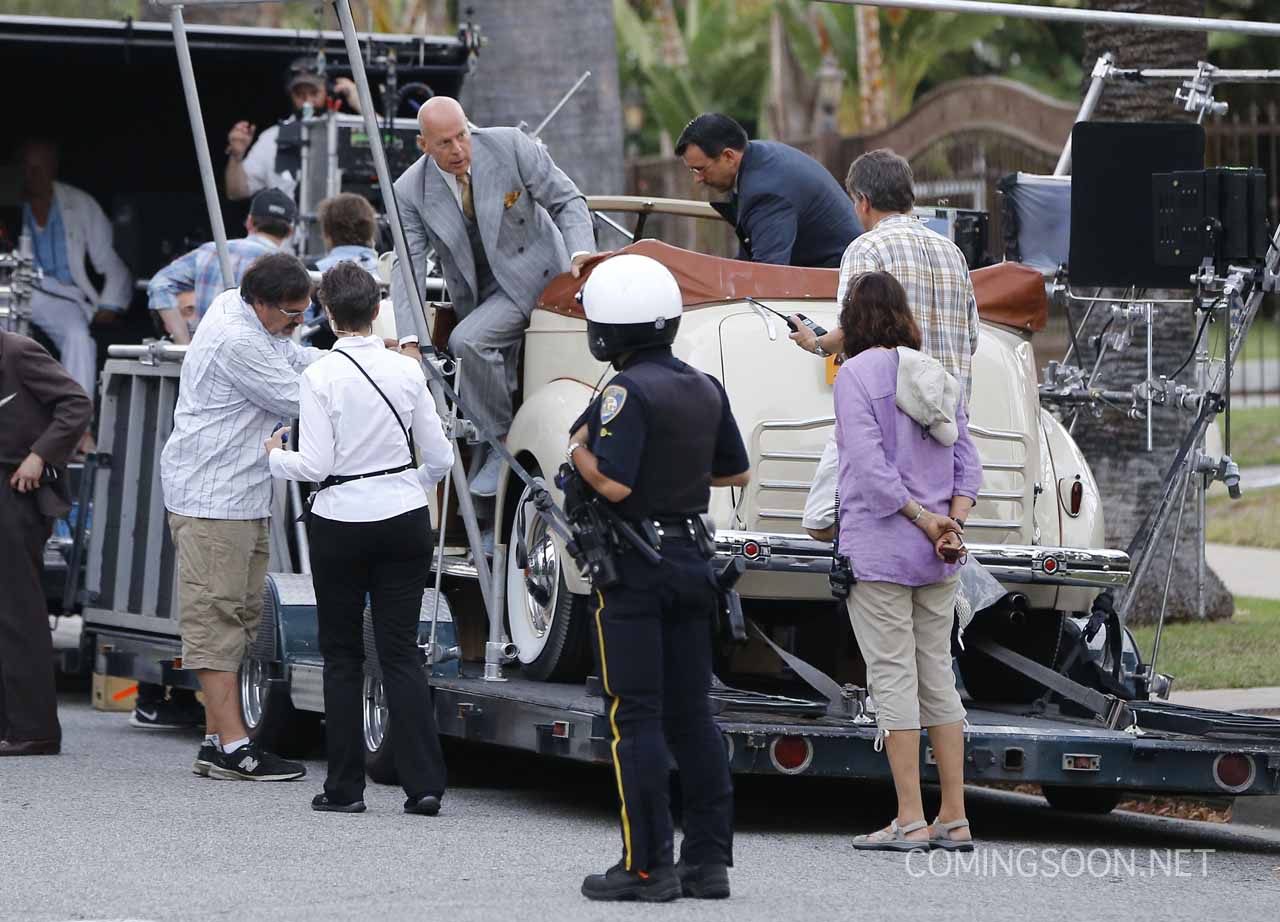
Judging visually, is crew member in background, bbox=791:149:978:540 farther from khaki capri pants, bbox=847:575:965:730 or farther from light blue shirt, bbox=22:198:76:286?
light blue shirt, bbox=22:198:76:286

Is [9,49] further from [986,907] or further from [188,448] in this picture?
[986,907]

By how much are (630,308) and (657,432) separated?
371mm

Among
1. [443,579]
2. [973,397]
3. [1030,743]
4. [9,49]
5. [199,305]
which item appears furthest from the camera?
[9,49]

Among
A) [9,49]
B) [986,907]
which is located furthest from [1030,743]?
[9,49]

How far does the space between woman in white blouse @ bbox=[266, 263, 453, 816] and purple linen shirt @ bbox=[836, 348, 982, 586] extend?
156 cm

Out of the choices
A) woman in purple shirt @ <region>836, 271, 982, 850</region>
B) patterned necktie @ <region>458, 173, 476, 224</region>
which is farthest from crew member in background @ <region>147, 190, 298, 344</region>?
woman in purple shirt @ <region>836, 271, 982, 850</region>

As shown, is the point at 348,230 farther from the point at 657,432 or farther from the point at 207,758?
the point at 657,432

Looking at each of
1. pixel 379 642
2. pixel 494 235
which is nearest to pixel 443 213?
pixel 494 235

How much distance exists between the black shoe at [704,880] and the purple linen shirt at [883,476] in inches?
50.8

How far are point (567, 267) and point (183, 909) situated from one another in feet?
11.7

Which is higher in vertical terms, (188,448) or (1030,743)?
(188,448)

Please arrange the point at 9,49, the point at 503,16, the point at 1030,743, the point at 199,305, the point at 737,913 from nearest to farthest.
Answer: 1. the point at 737,913
2. the point at 1030,743
3. the point at 199,305
4. the point at 9,49
5. the point at 503,16

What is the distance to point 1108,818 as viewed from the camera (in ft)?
29.9

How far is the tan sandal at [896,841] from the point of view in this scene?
7.39 meters
